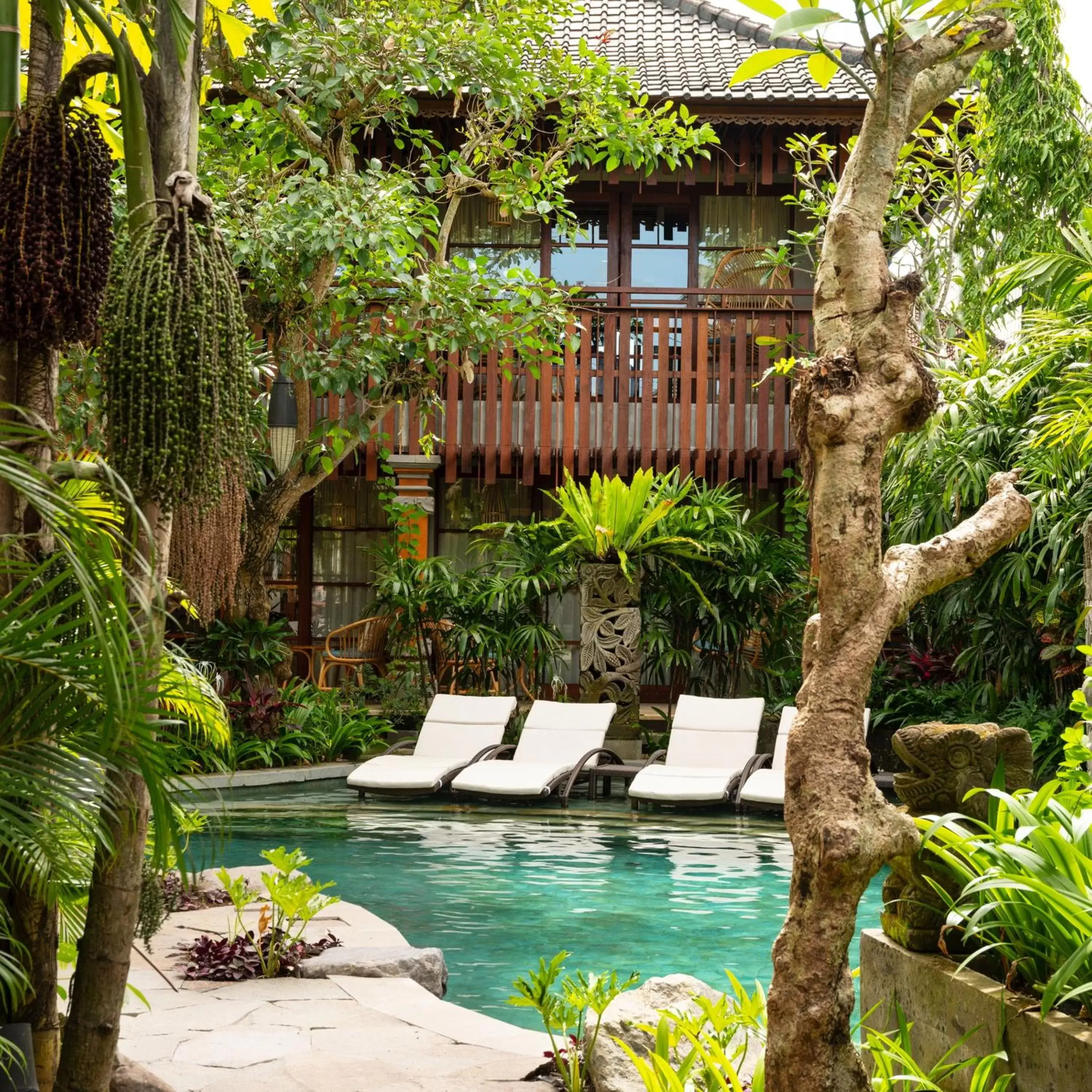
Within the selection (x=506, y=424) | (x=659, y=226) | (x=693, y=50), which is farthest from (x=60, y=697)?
(x=693, y=50)

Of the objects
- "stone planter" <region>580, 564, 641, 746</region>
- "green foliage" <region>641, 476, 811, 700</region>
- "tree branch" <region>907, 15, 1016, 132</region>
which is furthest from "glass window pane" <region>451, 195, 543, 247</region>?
"tree branch" <region>907, 15, 1016, 132</region>

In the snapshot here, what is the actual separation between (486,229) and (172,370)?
14554 mm

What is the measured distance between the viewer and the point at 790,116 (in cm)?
1463

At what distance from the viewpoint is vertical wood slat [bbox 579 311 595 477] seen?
14.1 m

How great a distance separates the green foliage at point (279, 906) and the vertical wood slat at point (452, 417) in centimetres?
893

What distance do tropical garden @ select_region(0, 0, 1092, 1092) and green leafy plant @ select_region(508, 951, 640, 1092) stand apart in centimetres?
2

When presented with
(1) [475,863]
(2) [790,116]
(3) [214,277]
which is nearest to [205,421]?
(3) [214,277]

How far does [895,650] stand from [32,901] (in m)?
11.3

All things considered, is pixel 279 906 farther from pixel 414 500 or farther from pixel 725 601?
pixel 414 500

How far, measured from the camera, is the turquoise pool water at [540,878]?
6.35 m

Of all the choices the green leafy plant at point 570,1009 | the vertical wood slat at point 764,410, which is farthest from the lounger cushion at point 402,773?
the green leafy plant at point 570,1009

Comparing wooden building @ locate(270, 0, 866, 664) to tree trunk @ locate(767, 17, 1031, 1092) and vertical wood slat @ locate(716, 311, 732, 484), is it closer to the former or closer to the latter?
vertical wood slat @ locate(716, 311, 732, 484)

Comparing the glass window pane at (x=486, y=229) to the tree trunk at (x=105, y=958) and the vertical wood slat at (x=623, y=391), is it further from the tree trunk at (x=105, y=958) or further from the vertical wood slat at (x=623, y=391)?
the tree trunk at (x=105, y=958)

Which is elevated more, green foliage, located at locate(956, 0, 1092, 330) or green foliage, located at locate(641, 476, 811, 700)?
green foliage, located at locate(956, 0, 1092, 330)
